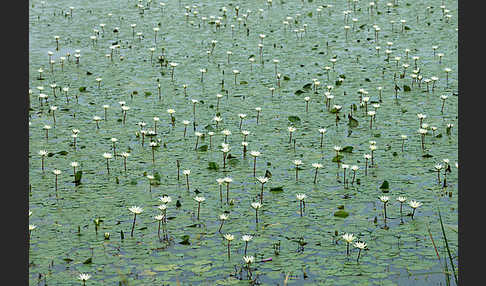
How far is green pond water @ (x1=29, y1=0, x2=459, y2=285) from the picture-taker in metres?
5.92

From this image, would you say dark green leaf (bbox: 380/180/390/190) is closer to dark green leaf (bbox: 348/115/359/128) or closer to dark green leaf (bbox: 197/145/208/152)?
dark green leaf (bbox: 348/115/359/128)

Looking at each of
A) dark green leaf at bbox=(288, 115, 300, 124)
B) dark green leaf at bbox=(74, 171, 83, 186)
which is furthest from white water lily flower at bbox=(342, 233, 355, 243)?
dark green leaf at bbox=(288, 115, 300, 124)

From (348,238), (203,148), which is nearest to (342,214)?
(348,238)

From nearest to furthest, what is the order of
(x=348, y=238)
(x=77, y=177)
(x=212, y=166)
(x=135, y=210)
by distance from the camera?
1. (x=348, y=238)
2. (x=135, y=210)
3. (x=77, y=177)
4. (x=212, y=166)

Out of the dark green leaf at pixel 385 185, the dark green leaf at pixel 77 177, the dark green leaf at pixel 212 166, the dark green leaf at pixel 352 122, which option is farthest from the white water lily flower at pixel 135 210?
the dark green leaf at pixel 352 122

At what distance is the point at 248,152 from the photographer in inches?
331

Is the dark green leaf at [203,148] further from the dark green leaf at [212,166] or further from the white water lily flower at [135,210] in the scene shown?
the white water lily flower at [135,210]

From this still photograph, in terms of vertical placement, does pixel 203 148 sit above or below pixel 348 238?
above

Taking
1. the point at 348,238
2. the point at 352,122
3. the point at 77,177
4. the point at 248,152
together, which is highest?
the point at 352,122

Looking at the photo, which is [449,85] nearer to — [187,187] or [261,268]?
[187,187]

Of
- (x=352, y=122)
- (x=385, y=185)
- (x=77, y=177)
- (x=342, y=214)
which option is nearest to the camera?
(x=342, y=214)

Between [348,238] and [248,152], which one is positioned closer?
[348,238]

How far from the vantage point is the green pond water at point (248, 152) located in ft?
19.4

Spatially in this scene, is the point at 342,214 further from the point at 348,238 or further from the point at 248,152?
the point at 248,152
